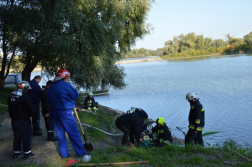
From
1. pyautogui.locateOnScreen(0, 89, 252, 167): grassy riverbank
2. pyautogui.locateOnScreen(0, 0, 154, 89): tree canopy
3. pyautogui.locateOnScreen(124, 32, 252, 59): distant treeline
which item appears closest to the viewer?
pyautogui.locateOnScreen(0, 89, 252, 167): grassy riverbank

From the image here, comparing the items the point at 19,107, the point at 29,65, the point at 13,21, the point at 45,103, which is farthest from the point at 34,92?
the point at 29,65

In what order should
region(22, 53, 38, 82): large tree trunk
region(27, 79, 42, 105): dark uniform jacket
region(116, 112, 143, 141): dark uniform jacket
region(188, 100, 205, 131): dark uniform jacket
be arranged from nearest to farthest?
region(27, 79, 42, 105): dark uniform jacket, region(188, 100, 205, 131): dark uniform jacket, region(116, 112, 143, 141): dark uniform jacket, region(22, 53, 38, 82): large tree trunk

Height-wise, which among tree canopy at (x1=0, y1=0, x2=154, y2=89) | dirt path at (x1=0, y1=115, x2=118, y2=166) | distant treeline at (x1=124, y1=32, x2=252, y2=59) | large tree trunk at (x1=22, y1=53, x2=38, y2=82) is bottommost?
dirt path at (x1=0, y1=115, x2=118, y2=166)

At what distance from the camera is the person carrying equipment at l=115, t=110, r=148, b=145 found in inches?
265

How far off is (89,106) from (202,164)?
7.66m

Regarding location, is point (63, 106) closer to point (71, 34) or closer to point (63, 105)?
point (63, 105)

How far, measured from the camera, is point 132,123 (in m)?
6.78

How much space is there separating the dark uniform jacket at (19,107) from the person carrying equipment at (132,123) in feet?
9.52

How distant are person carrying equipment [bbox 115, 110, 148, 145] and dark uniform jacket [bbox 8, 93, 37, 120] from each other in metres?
2.90

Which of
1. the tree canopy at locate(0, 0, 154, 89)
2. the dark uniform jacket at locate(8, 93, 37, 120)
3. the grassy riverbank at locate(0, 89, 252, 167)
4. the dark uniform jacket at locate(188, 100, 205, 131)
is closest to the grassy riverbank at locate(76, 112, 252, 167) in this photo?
the grassy riverbank at locate(0, 89, 252, 167)

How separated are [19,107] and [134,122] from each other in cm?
331

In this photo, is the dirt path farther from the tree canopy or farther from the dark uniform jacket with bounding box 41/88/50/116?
the tree canopy

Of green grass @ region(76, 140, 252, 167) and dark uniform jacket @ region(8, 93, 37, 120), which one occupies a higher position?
dark uniform jacket @ region(8, 93, 37, 120)

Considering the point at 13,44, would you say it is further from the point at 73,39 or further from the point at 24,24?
the point at 73,39
